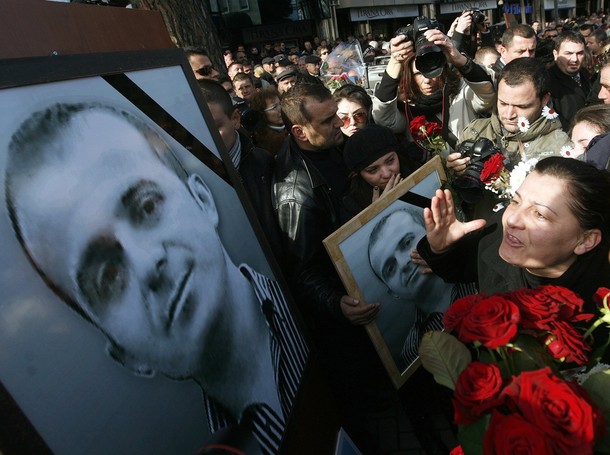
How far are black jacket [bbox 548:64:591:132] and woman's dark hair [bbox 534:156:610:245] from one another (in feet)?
6.63

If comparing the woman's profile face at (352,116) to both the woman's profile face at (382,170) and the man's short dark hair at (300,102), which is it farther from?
the woman's profile face at (382,170)

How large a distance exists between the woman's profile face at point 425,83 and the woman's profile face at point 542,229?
149cm

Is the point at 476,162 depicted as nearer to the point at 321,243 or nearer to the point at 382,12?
the point at 321,243

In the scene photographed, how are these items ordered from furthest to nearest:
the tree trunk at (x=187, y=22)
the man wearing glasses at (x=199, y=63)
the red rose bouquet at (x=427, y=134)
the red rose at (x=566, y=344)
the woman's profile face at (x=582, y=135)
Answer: the tree trunk at (x=187, y=22), the man wearing glasses at (x=199, y=63), the red rose bouquet at (x=427, y=134), the woman's profile face at (x=582, y=135), the red rose at (x=566, y=344)

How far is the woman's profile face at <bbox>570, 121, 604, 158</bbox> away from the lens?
2198 mm

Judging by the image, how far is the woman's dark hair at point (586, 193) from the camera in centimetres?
141

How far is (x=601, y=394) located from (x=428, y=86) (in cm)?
233

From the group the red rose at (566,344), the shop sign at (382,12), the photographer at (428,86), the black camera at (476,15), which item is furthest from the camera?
the shop sign at (382,12)

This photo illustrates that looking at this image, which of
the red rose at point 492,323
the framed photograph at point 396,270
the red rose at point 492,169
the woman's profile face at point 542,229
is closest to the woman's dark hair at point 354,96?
the framed photograph at point 396,270

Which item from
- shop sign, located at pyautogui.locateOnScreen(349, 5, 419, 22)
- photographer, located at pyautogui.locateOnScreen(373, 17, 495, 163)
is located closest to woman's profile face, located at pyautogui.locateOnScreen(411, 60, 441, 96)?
photographer, located at pyautogui.locateOnScreen(373, 17, 495, 163)

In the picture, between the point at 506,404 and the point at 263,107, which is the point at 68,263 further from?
the point at 263,107

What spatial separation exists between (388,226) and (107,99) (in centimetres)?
118

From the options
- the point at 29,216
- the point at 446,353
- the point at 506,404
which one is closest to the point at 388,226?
the point at 446,353

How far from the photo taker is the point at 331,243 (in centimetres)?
161
